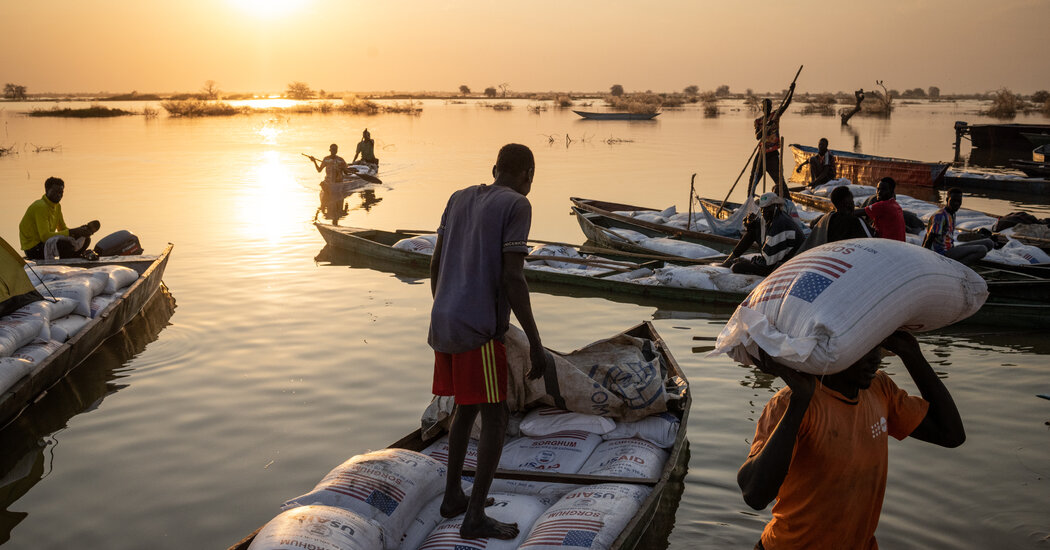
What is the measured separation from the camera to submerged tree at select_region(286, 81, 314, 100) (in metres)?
104

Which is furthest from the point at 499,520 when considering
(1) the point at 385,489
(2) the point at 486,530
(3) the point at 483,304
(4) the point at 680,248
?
(4) the point at 680,248

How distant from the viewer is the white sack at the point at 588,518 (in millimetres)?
3146

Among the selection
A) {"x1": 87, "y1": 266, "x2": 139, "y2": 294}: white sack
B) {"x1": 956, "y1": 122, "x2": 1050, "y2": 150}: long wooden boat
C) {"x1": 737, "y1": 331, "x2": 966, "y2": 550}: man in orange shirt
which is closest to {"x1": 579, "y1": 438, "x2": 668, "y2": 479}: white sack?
{"x1": 737, "y1": 331, "x2": 966, "y2": 550}: man in orange shirt

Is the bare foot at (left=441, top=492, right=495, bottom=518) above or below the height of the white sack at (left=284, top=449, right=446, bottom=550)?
below

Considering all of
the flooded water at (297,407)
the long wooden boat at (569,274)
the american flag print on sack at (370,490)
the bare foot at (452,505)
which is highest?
the american flag print on sack at (370,490)

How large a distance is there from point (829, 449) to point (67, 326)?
6.67 m

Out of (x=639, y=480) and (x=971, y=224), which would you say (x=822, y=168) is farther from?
(x=639, y=480)

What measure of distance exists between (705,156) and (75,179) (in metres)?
19.0

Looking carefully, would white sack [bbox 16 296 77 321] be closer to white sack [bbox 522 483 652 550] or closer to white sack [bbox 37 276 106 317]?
white sack [bbox 37 276 106 317]

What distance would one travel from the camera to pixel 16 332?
5852mm

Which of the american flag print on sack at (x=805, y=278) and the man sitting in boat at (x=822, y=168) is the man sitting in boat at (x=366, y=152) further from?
the american flag print on sack at (x=805, y=278)

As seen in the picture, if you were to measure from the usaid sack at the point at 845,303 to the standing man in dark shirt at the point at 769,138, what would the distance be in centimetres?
884

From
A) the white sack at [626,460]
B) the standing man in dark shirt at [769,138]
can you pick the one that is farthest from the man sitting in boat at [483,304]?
the standing man in dark shirt at [769,138]

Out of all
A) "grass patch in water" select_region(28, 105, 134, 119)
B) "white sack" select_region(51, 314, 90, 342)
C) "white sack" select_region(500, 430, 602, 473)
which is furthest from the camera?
"grass patch in water" select_region(28, 105, 134, 119)
